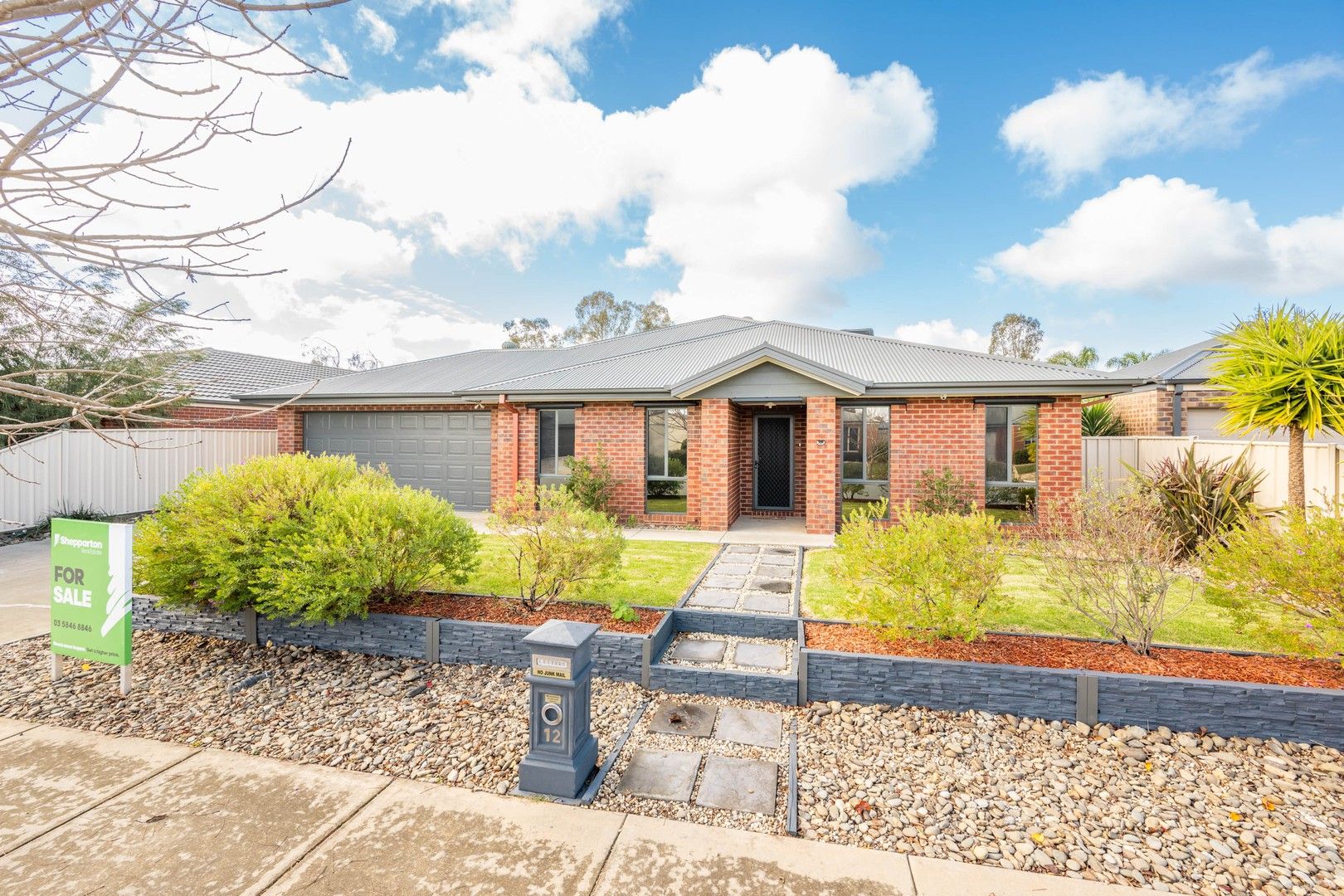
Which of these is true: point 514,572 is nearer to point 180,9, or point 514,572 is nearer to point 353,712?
point 353,712

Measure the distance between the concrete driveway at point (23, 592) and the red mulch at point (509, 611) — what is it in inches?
164

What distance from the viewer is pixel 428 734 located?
396 cm

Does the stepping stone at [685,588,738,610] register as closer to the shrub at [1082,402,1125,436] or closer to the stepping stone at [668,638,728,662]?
the stepping stone at [668,638,728,662]

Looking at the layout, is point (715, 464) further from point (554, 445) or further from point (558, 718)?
point (558, 718)

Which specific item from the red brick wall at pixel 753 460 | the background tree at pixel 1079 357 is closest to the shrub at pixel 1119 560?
the red brick wall at pixel 753 460

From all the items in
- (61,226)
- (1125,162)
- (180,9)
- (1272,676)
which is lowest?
(1272,676)

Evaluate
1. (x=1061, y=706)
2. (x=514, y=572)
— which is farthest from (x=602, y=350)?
(x=1061, y=706)

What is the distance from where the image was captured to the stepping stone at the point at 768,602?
614 centimetres

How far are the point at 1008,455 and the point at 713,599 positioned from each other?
24.6 feet

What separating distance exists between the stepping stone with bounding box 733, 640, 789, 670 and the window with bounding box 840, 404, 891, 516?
6479mm

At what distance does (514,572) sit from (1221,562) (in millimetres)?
6926

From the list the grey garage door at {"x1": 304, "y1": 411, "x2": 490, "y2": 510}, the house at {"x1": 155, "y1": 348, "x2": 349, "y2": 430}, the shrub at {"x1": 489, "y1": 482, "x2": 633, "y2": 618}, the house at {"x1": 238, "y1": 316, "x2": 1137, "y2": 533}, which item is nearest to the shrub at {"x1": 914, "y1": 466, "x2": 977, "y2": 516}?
the house at {"x1": 238, "y1": 316, "x2": 1137, "y2": 533}

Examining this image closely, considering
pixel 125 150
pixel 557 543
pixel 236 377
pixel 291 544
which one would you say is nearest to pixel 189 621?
pixel 291 544

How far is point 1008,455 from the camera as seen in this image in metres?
10.7
